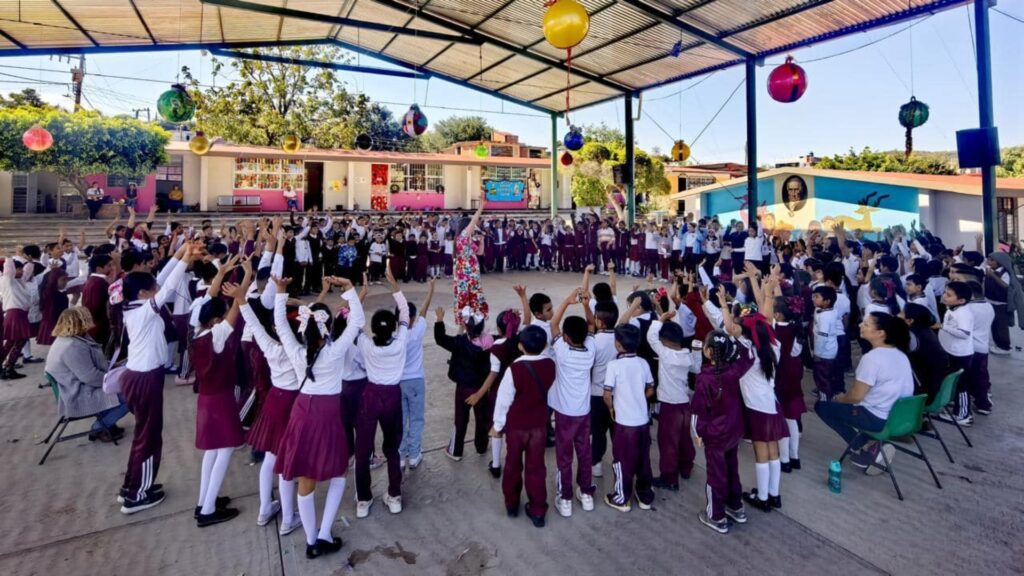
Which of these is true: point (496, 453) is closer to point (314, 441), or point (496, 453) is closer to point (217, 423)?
point (314, 441)

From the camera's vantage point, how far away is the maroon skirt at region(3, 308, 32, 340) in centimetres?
510

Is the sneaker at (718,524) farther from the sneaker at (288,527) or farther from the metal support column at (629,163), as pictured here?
the metal support column at (629,163)

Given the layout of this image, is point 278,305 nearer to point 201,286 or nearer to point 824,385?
point 201,286

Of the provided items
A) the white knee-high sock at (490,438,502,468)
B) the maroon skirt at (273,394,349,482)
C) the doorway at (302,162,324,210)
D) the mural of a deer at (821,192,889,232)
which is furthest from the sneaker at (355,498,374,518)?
the doorway at (302,162,324,210)

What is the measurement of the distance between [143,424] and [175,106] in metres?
6.22

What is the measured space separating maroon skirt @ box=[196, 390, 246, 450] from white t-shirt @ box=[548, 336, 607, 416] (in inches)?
70.7

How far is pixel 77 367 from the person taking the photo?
3.45m

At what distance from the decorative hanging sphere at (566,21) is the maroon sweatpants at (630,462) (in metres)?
3.81

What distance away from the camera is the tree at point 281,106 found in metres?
18.1

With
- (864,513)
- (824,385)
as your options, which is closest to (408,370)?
(864,513)

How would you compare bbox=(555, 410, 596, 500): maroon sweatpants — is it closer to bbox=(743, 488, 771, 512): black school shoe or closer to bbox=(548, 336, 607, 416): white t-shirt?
bbox=(548, 336, 607, 416): white t-shirt

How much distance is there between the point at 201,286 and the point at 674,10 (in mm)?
9561

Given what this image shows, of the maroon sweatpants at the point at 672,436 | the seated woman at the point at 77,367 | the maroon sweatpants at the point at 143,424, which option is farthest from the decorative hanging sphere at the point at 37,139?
the maroon sweatpants at the point at 672,436

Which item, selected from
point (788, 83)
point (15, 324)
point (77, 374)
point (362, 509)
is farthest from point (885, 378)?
point (15, 324)
